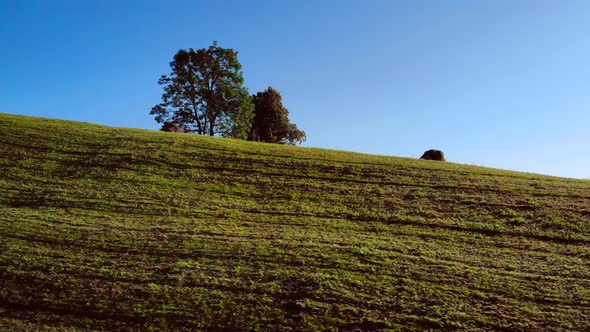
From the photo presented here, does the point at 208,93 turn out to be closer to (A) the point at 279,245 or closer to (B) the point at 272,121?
(B) the point at 272,121

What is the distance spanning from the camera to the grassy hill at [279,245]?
737cm

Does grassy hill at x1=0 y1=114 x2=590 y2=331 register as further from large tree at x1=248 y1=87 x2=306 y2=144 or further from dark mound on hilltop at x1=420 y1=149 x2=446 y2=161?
large tree at x1=248 y1=87 x2=306 y2=144

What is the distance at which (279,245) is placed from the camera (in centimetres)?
1005

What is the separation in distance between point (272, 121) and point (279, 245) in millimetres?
42704

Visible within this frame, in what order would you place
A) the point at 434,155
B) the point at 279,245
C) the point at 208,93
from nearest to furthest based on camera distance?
the point at 279,245 < the point at 434,155 < the point at 208,93

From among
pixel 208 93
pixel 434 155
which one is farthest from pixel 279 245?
pixel 208 93

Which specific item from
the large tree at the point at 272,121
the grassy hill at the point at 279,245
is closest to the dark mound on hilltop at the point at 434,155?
the grassy hill at the point at 279,245

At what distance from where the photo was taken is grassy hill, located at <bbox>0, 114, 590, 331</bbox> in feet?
24.2

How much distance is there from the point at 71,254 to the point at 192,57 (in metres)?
39.2

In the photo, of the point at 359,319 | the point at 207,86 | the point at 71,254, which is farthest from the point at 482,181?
the point at 207,86

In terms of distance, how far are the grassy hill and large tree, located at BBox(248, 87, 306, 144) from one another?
109 ft

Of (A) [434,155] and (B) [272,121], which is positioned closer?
(A) [434,155]

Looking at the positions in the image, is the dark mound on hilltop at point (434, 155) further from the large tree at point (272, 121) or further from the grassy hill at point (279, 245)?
the large tree at point (272, 121)

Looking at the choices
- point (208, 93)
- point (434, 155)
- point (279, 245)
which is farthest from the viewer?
point (208, 93)
